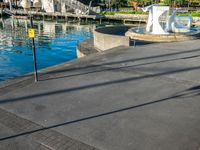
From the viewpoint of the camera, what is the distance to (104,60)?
548 inches

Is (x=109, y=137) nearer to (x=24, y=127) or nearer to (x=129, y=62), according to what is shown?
(x=24, y=127)

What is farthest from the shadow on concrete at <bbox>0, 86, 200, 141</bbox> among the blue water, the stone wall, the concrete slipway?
the blue water

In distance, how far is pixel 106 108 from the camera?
8203mm

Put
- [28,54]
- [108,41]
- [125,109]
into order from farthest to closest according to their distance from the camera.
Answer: [28,54] < [108,41] < [125,109]

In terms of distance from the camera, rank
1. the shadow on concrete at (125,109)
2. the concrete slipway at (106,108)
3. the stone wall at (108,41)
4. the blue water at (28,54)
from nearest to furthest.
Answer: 1. the concrete slipway at (106,108)
2. the shadow on concrete at (125,109)
3. the stone wall at (108,41)
4. the blue water at (28,54)

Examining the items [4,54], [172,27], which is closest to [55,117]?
[172,27]

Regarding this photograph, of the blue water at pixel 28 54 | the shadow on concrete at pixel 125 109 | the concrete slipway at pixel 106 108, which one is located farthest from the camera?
the blue water at pixel 28 54

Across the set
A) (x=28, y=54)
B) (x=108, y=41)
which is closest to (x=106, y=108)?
(x=108, y=41)

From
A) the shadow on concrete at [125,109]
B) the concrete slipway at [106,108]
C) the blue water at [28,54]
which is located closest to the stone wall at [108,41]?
the concrete slipway at [106,108]

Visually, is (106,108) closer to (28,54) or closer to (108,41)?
(108,41)

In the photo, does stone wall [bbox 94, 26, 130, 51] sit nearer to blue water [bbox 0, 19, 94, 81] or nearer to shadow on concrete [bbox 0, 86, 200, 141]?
blue water [bbox 0, 19, 94, 81]

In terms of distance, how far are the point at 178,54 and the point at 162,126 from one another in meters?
9.26

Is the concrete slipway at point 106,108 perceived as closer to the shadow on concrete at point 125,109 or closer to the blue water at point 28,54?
the shadow on concrete at point 125,109

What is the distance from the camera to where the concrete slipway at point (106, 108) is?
21.3ft
